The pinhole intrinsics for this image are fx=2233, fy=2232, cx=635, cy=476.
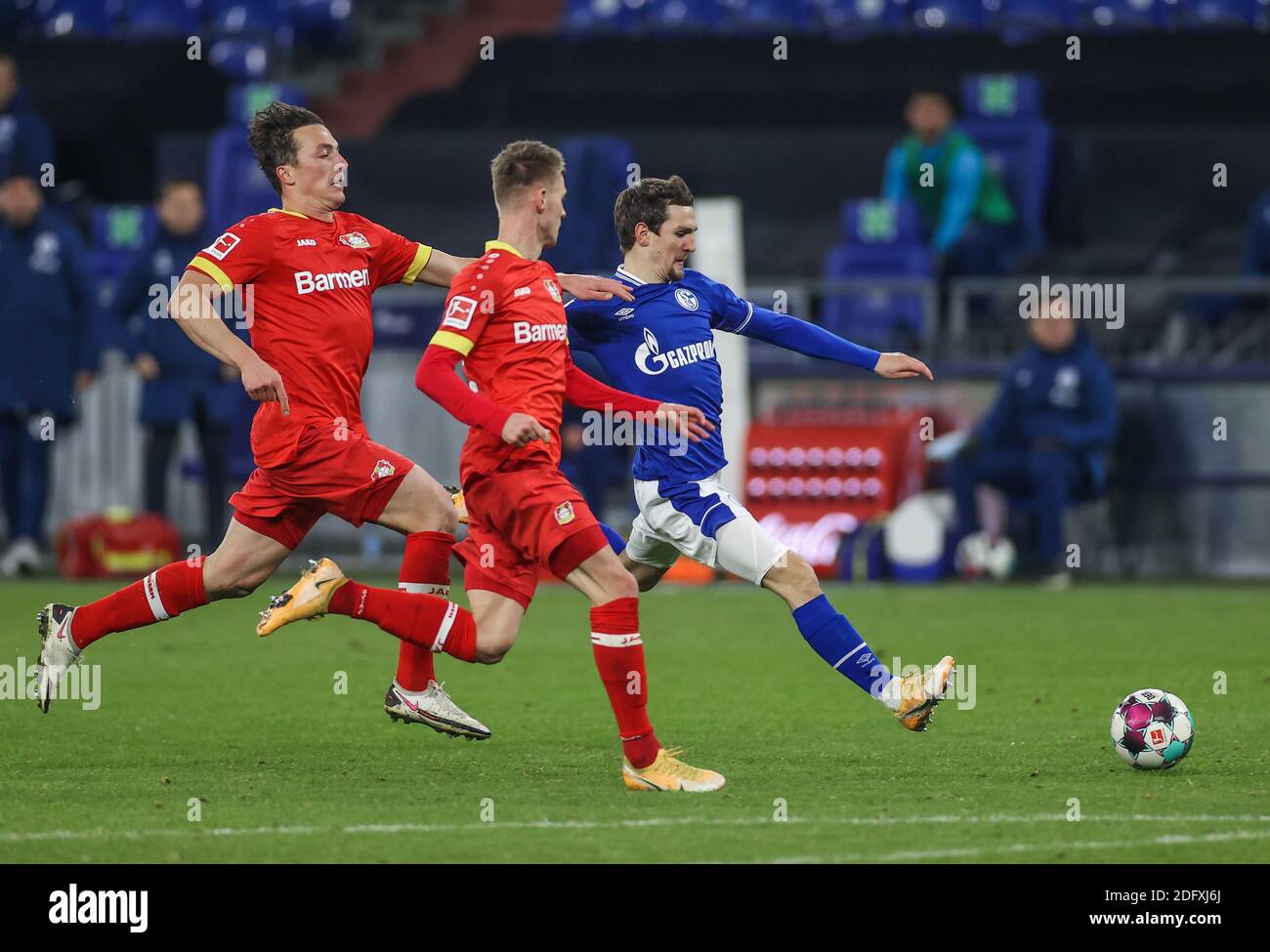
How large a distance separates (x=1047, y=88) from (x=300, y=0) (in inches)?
280

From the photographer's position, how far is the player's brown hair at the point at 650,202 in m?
7.06

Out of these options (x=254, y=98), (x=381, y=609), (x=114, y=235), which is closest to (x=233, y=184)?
(x=254, y=98)

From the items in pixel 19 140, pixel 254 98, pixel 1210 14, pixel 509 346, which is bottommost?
pixel 509 346

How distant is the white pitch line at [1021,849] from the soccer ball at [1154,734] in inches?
41.8

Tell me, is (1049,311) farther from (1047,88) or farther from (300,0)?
(300,0)

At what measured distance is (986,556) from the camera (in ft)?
46.5

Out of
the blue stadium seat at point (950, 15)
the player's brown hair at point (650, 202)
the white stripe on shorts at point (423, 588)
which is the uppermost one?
the blue stadium seat at point (950, 15)

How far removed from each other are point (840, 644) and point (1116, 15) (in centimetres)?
1396

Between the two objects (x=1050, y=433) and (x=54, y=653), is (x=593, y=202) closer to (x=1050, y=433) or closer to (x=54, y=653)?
(x=1050, y=433)

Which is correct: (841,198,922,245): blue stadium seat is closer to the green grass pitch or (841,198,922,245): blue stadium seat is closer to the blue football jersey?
the green grass pitch

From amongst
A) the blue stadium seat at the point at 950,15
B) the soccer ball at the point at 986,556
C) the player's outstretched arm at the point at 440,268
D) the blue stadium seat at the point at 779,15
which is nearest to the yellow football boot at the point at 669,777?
the player's outstretched arm at the point at 440,268

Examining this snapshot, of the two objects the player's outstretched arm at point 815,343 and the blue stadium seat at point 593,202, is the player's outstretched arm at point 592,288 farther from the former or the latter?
the blue stadium seat at point 593,202

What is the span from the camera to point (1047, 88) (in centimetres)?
1994

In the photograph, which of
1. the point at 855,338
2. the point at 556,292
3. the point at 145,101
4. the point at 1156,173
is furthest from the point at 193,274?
the point at 145,101
